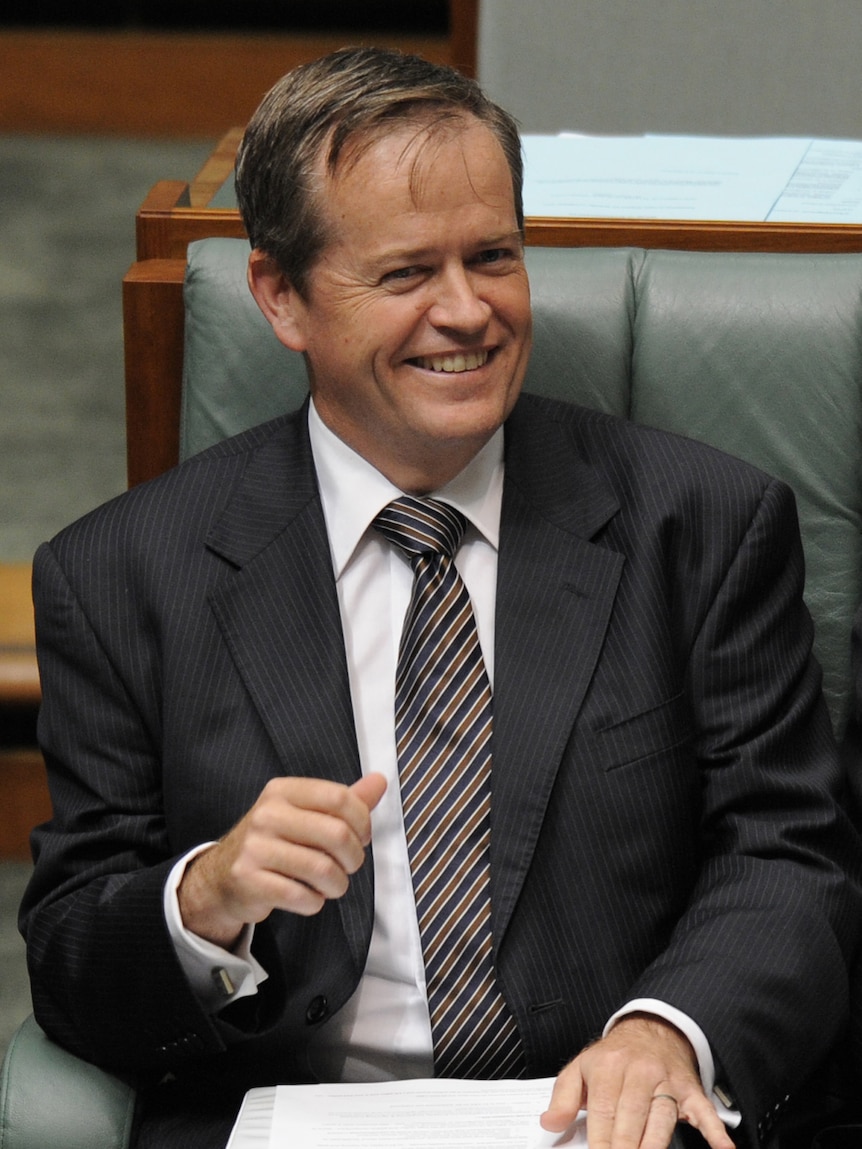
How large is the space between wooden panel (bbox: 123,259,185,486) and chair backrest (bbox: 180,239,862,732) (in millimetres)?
65

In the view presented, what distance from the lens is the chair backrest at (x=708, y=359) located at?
65.8 inches

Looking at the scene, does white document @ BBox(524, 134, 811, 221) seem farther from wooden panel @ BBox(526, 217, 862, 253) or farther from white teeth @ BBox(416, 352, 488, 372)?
white teeth @ BBox(416, 352, 488, 372)

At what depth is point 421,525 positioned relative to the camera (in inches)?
59.1

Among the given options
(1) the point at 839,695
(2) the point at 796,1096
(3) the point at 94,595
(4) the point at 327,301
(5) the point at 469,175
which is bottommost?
(2) the point at 796,1096

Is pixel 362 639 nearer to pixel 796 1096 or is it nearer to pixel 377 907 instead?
pixel 377 907

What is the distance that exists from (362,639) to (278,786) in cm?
28

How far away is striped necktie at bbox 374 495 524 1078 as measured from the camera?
144 cm

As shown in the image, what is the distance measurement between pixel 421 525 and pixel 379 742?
0.20m

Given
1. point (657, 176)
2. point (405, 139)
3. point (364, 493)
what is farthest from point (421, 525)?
point (657, 176)

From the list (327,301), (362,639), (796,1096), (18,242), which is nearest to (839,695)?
(796,1096)

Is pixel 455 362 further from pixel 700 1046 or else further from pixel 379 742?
pixel 700 1046

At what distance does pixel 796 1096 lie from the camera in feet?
4.90

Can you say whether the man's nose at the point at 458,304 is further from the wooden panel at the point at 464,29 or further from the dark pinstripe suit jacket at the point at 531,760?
the wooden panel at the point at 464,29

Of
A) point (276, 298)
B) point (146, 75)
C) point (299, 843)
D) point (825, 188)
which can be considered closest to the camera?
point (299, 843)
